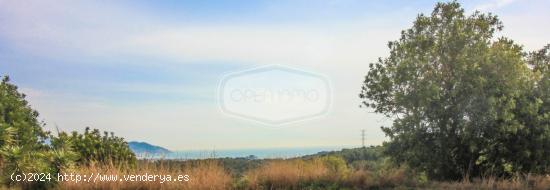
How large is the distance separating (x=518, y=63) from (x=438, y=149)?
3533 mm

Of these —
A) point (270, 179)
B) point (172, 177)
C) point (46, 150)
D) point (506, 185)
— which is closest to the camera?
point (172, 177)

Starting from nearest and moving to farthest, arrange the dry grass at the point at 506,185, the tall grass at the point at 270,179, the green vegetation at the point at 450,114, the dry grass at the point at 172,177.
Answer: the dry grass at the point at 172,177 → the tall grass at the point at 270,179 → the dry grass at the point at 506,185 → the green vegetation at the point at 450,114

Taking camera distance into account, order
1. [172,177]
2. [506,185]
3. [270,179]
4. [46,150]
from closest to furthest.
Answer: [172,177]
[506,185]
[270,179]
[46,150]

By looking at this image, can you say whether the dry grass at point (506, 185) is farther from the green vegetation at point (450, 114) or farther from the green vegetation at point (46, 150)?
the green vegetation at point (46, 150)

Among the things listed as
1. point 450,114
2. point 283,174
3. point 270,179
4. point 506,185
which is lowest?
point 506,185

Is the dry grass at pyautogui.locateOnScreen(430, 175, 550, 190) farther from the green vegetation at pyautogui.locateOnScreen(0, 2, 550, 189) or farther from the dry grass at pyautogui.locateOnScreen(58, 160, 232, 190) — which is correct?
the dry grass at pyautogui.locateOnScreen(58, 160, 232, 190)

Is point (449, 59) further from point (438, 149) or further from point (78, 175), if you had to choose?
point (78, 175)

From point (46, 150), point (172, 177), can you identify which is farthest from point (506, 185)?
point (46, 150)

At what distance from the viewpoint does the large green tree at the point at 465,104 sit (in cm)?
1543

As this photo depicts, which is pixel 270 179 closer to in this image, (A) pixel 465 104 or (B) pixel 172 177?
(B) pixel 172 177

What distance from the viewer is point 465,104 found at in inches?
609

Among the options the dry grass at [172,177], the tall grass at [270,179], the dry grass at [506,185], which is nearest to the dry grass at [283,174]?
the tall grass at [270,179]

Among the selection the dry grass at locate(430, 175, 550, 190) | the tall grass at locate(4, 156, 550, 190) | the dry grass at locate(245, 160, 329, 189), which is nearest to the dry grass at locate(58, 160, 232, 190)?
the tall grass at locate(4, 156, 550, 190)

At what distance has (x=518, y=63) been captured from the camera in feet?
52.6
